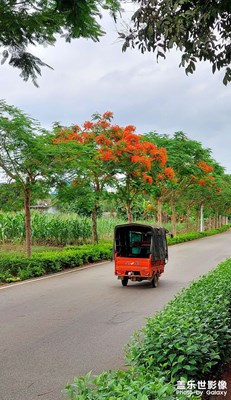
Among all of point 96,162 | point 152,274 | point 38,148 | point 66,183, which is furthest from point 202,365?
point 96,162

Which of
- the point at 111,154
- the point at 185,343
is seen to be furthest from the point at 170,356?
the point at 111,154

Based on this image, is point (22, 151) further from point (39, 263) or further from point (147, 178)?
point (147, 178)

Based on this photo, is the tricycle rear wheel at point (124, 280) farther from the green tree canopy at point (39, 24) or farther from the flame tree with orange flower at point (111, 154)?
the green tree canopy at point (39, 24)

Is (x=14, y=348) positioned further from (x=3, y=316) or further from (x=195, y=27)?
(x=195, y=27)

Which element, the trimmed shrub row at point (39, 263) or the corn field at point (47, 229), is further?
the corn field at point (47, 229)

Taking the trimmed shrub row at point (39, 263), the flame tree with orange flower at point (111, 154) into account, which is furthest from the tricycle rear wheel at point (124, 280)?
the flame tree with orange flower at point (111, 154)

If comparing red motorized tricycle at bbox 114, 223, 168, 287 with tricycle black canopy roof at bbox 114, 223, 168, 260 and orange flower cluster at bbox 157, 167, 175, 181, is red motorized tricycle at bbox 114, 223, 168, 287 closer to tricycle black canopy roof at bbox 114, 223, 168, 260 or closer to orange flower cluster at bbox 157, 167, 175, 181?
tricycle black canopy roof at bbox 114, 223, 168, 260

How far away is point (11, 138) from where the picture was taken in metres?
15.2

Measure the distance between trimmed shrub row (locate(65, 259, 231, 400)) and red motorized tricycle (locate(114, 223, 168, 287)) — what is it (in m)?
7.11

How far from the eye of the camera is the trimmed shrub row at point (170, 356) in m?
3.17

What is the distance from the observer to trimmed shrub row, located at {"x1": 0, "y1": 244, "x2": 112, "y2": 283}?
592 inches

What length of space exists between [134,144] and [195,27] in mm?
16456

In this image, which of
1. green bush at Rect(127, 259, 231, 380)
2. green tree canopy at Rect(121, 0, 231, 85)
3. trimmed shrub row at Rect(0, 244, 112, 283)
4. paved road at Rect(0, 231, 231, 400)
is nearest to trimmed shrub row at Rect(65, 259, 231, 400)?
green bush at Rect(127, 259, 231, 380)

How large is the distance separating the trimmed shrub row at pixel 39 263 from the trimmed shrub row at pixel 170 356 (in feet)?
31.8
